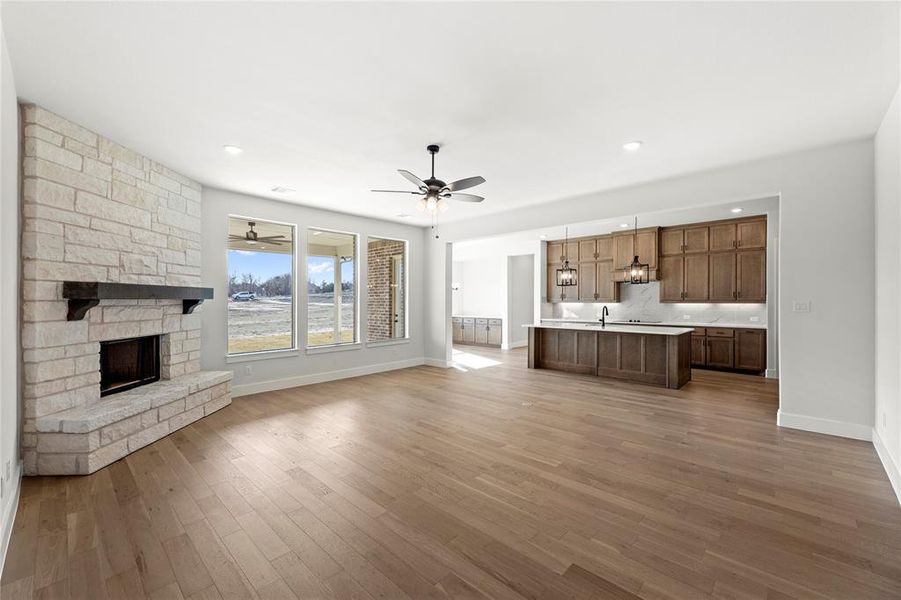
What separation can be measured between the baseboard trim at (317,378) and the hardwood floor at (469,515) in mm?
1211

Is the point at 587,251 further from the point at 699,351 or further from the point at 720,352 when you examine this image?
the point at 720,352

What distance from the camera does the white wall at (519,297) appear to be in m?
10.8

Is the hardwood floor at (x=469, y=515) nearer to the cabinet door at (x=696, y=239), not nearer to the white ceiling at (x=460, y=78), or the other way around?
the white ceiling at (x=460, y=78)

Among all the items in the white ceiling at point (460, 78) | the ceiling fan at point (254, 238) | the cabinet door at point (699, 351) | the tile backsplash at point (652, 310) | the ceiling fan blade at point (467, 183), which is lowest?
the cabinet door at point (699, 351)

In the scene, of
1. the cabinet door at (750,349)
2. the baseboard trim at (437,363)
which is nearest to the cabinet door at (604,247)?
the cabinet door at (750,349)

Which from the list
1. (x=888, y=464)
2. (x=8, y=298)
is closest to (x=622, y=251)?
(x=888, y=464)

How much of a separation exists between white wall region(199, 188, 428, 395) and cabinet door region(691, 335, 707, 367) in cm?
536

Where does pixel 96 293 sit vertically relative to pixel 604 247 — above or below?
below

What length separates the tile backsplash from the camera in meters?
7.59

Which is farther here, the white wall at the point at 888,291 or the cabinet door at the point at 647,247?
the cabinet door at the point at 647,247

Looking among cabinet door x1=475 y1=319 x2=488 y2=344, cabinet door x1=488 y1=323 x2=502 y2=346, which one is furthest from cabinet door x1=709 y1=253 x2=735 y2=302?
cabinet door x1=475 y1=319 x2=488 y2=344

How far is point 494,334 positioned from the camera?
435 inches

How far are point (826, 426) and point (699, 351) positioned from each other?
3.88 m

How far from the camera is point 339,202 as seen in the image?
602 cm
